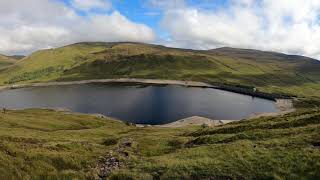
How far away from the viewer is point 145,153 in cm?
4706

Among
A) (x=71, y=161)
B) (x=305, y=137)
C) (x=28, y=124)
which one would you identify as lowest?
(x=28, y=124)

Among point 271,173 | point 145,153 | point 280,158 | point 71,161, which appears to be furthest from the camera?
point 145,153

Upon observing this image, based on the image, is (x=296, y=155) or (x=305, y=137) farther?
(x=305, y=137)

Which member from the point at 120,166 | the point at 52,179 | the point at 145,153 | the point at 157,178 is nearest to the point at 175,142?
the point at 145,153

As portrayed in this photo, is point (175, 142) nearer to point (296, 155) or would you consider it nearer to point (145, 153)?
point (145, 153)

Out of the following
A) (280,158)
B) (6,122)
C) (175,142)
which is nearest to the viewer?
(280,158)

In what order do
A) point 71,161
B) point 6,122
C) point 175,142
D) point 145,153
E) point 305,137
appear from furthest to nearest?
point 6,122
point 175,142
point 145,153
point 305,137
point 71,161

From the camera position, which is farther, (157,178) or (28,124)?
(28,124)

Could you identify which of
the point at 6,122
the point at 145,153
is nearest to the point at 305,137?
the point at 145,153

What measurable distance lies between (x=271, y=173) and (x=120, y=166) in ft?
46.5

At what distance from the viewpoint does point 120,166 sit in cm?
3678

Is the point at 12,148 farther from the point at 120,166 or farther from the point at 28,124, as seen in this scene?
the point at 28,124

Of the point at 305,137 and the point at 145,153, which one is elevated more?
the point at 305,137

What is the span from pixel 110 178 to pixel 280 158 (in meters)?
15.1
